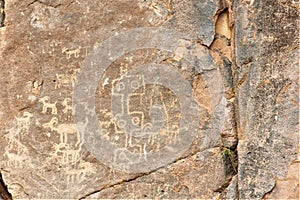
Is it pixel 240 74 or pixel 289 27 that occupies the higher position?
pixel 289 27

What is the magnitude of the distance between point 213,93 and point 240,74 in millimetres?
231

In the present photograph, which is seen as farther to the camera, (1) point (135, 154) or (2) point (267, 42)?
(1) point (135, 154)

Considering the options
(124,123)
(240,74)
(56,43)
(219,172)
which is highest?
(56,43)

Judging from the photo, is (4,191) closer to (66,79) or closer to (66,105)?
(66,105)

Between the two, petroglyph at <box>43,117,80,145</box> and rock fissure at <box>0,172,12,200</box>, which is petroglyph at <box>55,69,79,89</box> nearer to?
petroglyph at <box>43,117,80,145</box>

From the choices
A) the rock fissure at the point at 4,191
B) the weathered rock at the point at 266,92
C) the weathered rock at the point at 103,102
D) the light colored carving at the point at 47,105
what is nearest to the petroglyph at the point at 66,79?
the weathered rock at the point at 103,102

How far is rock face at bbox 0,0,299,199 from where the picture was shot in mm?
4008

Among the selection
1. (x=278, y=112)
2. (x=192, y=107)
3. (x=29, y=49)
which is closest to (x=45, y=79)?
(x=29, y=49)

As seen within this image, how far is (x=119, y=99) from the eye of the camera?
4.04 m

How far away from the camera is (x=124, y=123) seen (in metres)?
4.03

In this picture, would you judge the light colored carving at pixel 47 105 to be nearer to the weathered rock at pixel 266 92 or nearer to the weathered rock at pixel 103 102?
the weathered rock at pixel 103 102

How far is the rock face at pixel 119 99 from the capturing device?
4008mm

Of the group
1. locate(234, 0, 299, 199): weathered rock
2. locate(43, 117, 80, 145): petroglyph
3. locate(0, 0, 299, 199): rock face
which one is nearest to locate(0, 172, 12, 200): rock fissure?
locate(0, 0, 299, 199): rock face

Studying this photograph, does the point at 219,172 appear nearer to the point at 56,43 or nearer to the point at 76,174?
the point at 76,174
